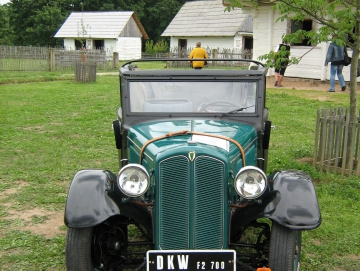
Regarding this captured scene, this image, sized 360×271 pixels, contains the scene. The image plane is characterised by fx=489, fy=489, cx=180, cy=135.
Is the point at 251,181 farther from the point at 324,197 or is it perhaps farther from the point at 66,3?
the point at 66,3

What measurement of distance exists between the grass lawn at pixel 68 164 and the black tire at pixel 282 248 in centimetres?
87

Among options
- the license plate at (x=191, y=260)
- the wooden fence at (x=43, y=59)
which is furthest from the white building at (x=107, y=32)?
the license plate at (x=191, y=260)

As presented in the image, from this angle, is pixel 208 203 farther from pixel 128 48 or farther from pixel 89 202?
pixel 128 48

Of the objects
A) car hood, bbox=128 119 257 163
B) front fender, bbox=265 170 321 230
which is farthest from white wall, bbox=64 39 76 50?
front fender, bbox=265 170 321 230

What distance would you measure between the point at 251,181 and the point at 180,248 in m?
0.70

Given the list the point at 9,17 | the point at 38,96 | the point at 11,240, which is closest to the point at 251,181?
the point at 11,240

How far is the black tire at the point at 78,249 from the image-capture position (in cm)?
362

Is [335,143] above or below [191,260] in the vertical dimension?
above

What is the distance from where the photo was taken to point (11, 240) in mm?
4832

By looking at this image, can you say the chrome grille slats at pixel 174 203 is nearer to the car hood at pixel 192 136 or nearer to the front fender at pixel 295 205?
the car hood at pixel 192 136

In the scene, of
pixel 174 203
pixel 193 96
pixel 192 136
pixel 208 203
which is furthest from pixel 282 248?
pixel 193 96

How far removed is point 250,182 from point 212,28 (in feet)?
133

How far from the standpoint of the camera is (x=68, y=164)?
24.8 feet

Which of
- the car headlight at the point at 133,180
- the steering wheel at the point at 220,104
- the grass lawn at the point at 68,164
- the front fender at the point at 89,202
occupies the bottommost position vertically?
the grass lawn at the point at 68,164
